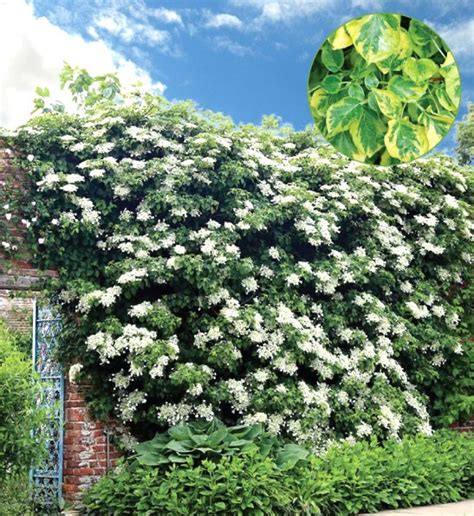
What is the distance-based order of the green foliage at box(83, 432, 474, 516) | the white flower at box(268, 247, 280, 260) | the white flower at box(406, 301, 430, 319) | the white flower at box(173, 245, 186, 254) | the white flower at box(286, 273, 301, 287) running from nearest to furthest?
1. the green foliage at box(83, 432, 474, 516)
2. the white flower at box(173, 245, 186, 254)
3. the white flower at box(286, 273, 301, 287)
4. the white flower at box(268, 247, 280, 260)
5. the white flower at box(406, 301, 430, 319)

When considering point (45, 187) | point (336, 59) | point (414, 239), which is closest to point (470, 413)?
point (414, 239)

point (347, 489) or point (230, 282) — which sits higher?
point (230, 282)

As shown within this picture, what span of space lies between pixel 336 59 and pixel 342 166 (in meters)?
5.24

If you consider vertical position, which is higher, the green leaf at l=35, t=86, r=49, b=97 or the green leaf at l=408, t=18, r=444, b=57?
the green leaf at l=35, t=86, r=49, b=97

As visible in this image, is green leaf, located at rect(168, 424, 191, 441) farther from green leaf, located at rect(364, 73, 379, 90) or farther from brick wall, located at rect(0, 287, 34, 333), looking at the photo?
brick wall, located at rect(0, 287, 34, 333)

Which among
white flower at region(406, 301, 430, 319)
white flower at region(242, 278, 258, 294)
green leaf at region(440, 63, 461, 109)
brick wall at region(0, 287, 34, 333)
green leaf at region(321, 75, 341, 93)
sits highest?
brick wall at region(0, 287, 34, 333)

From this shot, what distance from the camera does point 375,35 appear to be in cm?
173

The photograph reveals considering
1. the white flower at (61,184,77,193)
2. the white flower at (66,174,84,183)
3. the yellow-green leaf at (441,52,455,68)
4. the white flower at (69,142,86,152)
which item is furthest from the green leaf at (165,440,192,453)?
the yellow-green leaf at (441,52,455,68)

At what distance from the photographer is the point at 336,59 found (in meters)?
1.79

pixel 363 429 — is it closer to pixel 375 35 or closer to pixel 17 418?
pixel 17 418

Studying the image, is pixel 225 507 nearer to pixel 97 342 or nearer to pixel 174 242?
pixel 97 342

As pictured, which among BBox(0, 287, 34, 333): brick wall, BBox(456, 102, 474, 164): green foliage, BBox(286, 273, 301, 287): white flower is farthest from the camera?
BBox(456, 102, 474, 164): green foliage

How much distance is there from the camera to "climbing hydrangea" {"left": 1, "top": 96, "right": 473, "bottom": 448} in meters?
5.31

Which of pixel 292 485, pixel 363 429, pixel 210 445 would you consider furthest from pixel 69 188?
pixel 363 429
